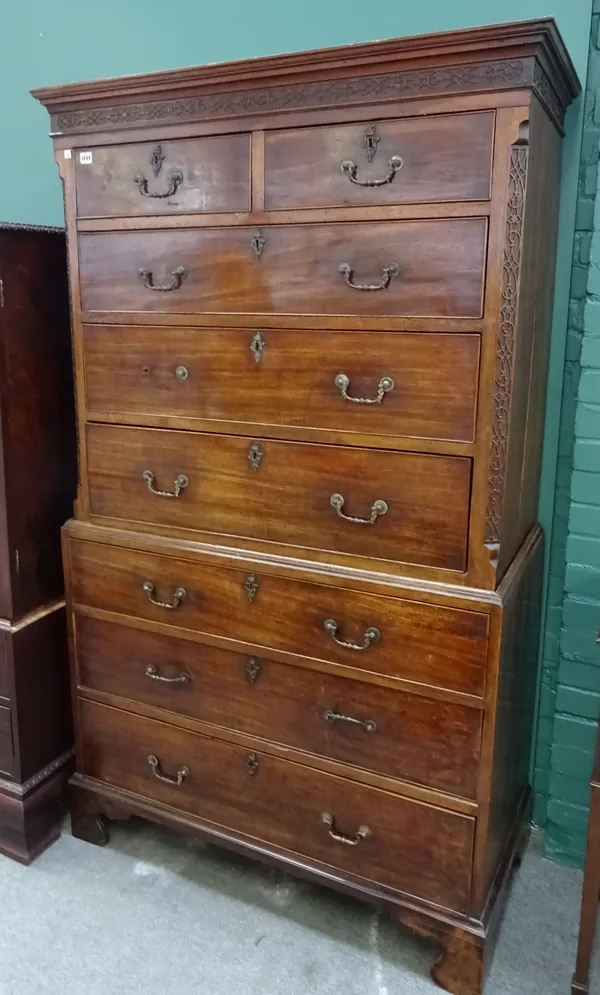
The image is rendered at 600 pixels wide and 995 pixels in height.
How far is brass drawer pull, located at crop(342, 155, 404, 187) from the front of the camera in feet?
4.35

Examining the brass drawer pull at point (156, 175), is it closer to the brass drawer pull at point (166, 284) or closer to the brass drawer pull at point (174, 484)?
the brass drawer pull at point (166, 284)

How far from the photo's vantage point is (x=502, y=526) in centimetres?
141

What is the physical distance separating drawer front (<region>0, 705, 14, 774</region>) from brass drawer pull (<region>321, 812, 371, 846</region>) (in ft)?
2.62

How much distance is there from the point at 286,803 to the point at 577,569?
2.69 feet

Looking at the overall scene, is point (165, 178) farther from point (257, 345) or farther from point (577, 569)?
point (577, 569)

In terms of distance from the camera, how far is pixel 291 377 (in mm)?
1487

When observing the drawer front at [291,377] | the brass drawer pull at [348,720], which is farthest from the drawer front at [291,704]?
the drawer front at [291,377]

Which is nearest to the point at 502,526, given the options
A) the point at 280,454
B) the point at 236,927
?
the point at 280,454

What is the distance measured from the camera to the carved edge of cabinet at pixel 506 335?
1.27 m

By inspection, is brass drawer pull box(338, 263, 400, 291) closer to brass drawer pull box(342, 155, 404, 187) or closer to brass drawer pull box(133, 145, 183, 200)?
brass drawer pull box(342, 155, 404, 187)

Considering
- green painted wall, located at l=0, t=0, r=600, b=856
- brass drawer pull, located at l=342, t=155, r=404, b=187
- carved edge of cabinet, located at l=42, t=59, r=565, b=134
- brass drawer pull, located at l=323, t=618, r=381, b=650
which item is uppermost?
green painted wall, located at l=0, t=0, r=600, b=856

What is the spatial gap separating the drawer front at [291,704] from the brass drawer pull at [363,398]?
0.56 meters

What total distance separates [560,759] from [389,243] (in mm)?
1273

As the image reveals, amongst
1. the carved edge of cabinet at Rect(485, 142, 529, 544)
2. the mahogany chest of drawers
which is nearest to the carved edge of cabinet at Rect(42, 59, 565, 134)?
the mahogany chest of drawers
